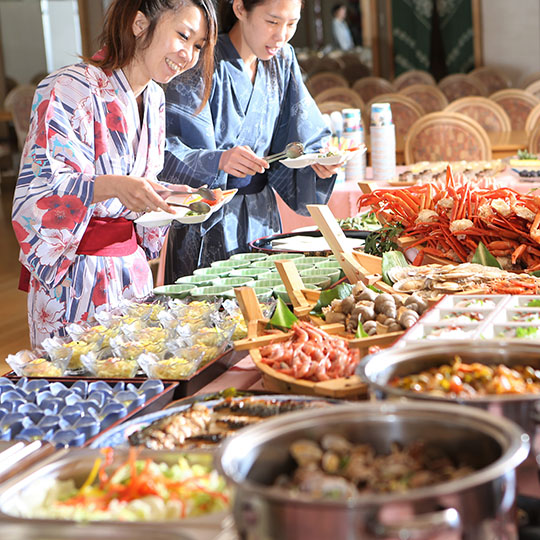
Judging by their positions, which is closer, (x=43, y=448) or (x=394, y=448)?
(x=394, y=448)

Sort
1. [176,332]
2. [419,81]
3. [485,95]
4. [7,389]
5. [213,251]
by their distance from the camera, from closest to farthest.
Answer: [7,389], [176,332], [213,251], [485,95], [419,81]

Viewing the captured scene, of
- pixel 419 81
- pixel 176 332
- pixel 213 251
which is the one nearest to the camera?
pixel 176 332

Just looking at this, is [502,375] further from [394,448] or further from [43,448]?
[43,448]

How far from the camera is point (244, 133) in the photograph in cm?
296

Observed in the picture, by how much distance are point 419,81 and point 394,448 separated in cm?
867

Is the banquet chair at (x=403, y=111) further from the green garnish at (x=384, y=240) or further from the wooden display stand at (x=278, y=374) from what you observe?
the wooden display stand at (x=278, y=374)

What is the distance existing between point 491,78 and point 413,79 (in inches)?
37.6

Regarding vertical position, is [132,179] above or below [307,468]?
above

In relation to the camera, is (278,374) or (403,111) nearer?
(278,374)

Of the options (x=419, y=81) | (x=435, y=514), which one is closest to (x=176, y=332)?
(x=435, y=514)

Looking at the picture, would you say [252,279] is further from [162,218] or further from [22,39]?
[22,39]

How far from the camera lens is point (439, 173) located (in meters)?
3.77

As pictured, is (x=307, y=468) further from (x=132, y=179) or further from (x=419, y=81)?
(x=419, y=81)

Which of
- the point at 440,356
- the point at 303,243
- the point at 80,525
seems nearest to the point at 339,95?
the point at 303,243
